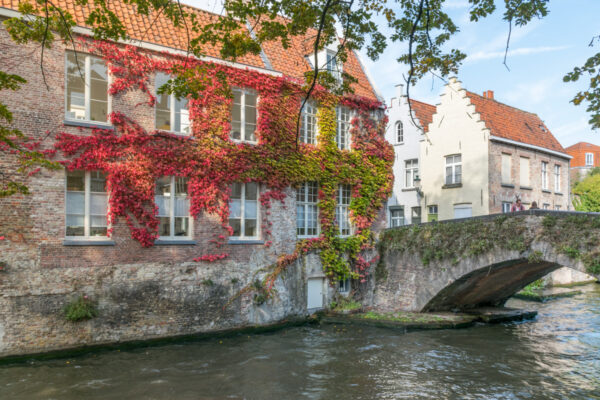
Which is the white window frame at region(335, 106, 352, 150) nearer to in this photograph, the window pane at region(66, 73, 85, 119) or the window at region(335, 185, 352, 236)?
the window at region(335, 185, 352, 236)

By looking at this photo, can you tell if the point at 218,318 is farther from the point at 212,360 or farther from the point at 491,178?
the point at 491,178

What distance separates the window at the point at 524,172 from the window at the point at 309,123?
11.7 metres

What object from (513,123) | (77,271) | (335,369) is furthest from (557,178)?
(77,271)

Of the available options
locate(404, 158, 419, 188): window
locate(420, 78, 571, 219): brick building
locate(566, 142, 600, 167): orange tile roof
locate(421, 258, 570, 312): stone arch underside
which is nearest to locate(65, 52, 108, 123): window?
locate(421, 258, 570, 312): stone arch underside

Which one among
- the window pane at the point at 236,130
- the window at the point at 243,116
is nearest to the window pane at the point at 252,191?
the window at the point at 243,116

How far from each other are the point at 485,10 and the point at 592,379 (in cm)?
805

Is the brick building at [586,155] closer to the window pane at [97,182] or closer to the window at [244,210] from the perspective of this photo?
the window at [244,210]

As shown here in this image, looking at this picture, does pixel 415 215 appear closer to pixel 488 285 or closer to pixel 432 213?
pixel 432 213

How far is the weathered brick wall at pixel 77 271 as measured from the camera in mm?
9719

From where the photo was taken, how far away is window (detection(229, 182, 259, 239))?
13.0 metres

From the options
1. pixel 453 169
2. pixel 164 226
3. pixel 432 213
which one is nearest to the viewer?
pixel 164 226

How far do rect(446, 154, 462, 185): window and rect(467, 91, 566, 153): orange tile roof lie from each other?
1.96 m

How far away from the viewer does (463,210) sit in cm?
2055

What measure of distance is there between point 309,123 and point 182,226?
5.48 m
